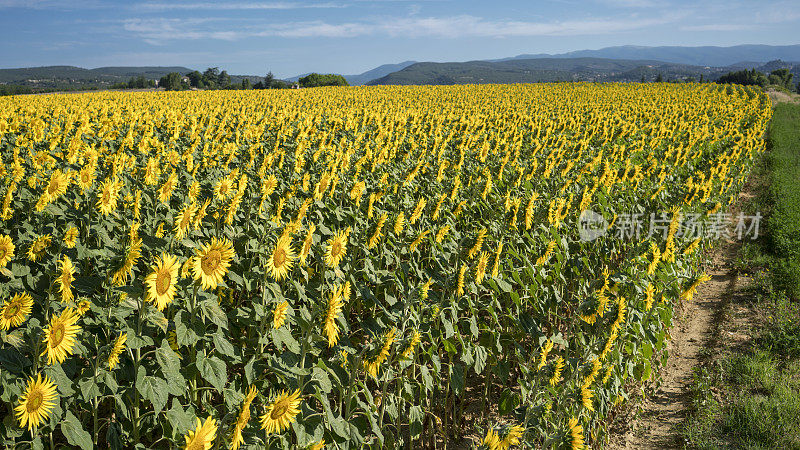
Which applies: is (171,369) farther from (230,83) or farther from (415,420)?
(230,83)

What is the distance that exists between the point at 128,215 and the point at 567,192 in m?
4.82

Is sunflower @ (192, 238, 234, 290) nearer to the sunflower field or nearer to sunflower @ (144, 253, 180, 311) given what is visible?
the sunflower field

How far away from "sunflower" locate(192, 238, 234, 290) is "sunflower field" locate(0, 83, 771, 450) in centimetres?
1

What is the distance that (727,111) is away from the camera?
20.3m

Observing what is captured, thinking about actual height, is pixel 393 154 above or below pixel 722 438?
above

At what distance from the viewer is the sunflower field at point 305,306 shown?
2330 mm

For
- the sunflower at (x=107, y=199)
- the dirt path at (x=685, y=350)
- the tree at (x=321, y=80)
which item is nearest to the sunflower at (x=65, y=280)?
the sunflower at (x=107, y=199)

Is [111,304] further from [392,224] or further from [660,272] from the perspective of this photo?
[660,272]

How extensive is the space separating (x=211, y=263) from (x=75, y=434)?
90 centimetres

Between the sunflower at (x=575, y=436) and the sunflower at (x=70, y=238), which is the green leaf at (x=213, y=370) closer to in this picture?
the sunflower at (x=70, y=238)

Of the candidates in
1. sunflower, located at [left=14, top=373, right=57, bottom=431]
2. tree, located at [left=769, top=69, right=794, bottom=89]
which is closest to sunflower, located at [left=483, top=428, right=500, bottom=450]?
sunflower, located at [left=14, top=373, right=57, bottom=431]

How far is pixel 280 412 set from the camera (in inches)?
85.4

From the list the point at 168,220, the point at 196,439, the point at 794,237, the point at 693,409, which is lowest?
the point at 693,409

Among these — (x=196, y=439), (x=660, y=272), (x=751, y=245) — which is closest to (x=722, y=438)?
(x=660, y=272)
